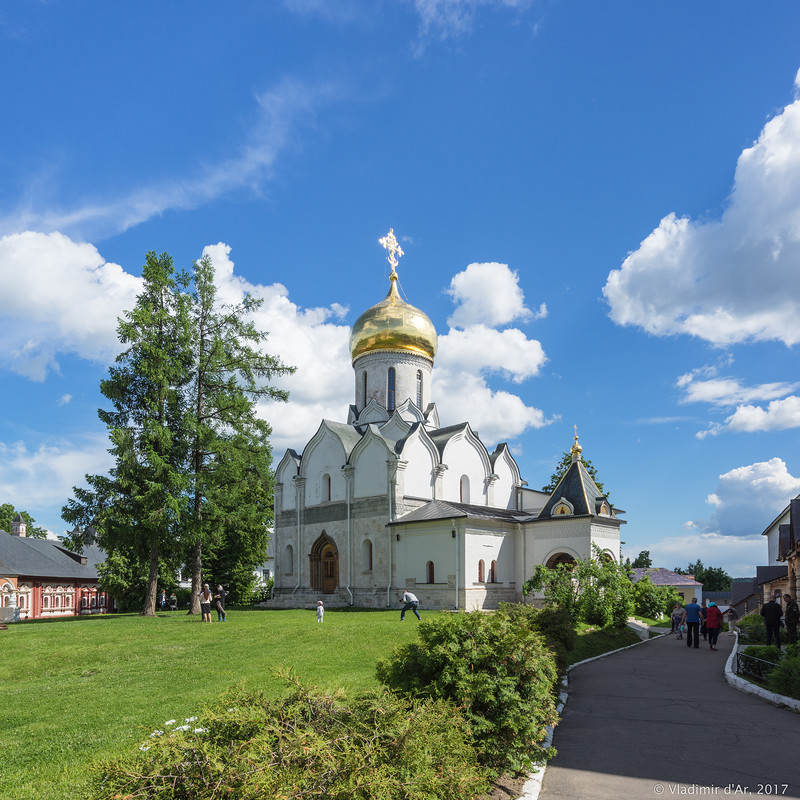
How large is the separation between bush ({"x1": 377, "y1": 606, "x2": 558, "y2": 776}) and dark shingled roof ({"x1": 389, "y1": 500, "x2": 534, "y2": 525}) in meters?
18.2

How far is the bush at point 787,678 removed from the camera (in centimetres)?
934

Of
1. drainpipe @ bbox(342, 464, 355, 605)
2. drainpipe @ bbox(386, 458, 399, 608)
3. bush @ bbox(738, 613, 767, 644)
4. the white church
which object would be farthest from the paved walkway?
drainpipe @ bbox(342, 464, 355, 605)

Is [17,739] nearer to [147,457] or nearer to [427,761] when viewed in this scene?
[427,761]

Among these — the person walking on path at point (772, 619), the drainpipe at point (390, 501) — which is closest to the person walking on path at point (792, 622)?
the person walking on path at point (772, 619)

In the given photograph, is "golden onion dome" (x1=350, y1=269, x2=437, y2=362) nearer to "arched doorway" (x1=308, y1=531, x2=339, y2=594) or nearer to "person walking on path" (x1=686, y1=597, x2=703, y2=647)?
"arched doorway" (x1=308, y1=531, x2=339, y2=594)

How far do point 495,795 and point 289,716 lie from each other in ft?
7.84

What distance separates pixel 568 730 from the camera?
777 centimetres

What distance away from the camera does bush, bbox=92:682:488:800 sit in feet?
10.7

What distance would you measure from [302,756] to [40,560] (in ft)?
139

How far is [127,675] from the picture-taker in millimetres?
10695

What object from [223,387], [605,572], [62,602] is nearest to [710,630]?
[605,572]

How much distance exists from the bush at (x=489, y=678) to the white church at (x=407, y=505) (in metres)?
18.6

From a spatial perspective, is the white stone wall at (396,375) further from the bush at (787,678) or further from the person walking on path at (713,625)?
the bush at (787,678)

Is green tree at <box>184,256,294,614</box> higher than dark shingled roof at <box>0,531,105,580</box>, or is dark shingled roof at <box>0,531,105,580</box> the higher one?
green tree at <box>184,256,294,614</box>
